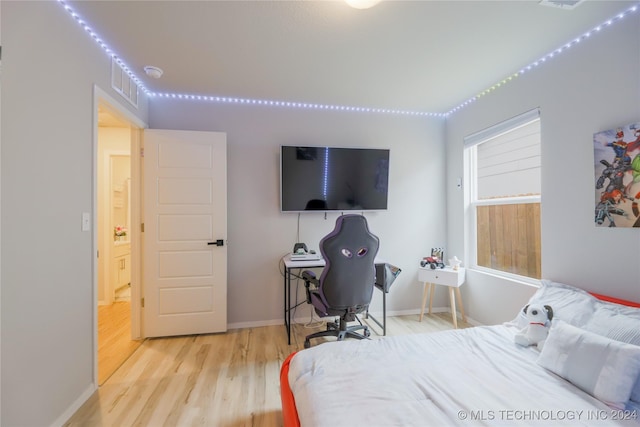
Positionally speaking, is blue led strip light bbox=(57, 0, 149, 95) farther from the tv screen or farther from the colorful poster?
the colorful poster

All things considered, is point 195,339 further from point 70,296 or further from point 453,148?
point 453,148

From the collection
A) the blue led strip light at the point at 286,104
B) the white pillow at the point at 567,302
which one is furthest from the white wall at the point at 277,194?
the white pillow at the point at 567,302

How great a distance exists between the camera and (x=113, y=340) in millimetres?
2672

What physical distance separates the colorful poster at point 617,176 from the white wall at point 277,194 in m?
1.68

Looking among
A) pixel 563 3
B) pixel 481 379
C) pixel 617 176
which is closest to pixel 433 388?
pixel 481 379

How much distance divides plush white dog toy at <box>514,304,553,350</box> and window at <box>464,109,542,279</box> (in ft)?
2.97

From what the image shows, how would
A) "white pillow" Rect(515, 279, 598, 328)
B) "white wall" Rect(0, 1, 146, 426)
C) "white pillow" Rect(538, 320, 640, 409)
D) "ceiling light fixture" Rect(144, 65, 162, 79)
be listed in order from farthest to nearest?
1. "ceiling light fixture" Rect(144, 65, 162, 79)
2. "white pillow" Rect(515, 279, 598, 328)
3. "white wall" Rect(0, 1, 146, 426)
4. "white pillow" Rect(538, 320, 640, 409)

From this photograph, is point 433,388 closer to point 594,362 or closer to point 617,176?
point 594,362

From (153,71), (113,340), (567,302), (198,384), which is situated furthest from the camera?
(113,340)

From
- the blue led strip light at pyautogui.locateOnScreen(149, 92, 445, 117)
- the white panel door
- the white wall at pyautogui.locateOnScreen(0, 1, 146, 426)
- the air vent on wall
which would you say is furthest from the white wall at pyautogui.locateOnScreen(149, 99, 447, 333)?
the air vent on wall

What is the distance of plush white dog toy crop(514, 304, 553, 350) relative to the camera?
1.62 m

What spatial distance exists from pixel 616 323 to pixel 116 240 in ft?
17.8

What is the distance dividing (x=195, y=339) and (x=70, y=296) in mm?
1313

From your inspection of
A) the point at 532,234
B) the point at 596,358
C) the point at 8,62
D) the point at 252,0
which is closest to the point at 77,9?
the point at 8,62
